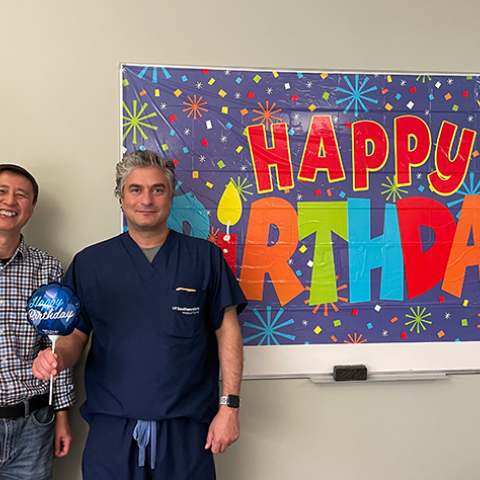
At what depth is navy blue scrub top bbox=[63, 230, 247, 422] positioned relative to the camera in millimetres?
1267

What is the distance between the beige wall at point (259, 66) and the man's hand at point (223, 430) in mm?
331

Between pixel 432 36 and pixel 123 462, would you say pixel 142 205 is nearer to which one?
pixel 123 462

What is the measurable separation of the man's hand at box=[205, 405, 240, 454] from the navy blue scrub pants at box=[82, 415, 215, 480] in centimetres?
5

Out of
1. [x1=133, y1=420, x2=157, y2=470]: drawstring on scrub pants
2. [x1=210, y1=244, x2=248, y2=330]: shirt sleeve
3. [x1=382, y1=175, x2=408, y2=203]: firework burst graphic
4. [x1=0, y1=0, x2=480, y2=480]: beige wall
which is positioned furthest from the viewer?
[x1=382, y1=175, x2=408, y2=203]: firework burst graphic

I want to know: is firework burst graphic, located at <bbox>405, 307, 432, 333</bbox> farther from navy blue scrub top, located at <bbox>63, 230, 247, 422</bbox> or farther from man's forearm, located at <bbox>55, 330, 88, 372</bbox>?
man's forearm, located at <bbox>55, 330, 88, 372</bbox>

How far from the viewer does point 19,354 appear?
1.33 m

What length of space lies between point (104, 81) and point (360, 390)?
1.49m

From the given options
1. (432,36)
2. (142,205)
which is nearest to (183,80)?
(142,205)

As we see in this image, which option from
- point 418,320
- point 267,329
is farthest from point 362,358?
point 267,329

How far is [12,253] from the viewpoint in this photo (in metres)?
1.38

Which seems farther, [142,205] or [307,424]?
[307,424]

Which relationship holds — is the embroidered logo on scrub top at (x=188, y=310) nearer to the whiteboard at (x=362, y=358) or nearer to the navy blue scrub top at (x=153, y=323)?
the navy blue scrub top at (x=153, y=323)

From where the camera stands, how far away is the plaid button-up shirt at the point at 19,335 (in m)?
Result: 1.31

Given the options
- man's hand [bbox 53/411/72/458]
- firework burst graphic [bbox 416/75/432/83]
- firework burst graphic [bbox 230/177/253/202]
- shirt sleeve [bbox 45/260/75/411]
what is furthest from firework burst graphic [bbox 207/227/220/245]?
firework burst graphic [bbox 416/75/432/83]
